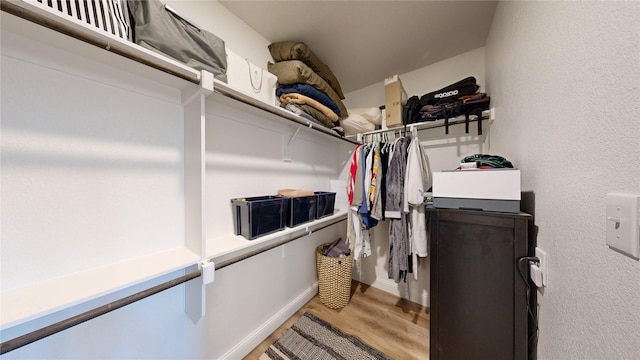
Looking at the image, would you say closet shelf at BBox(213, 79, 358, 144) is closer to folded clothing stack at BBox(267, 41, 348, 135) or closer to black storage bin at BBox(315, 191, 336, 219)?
folded clothing stack at BBox(267, 41, 348, 135)

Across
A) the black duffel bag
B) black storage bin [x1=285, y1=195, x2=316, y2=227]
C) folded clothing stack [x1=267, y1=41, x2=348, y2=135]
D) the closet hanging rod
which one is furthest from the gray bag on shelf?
the black duffel bag

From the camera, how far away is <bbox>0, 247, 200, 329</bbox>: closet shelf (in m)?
0.54

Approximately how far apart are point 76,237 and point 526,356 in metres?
1.77

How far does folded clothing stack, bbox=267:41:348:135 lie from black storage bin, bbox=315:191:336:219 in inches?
25.0

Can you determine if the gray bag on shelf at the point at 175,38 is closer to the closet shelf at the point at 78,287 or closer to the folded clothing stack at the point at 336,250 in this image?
the closet shelf at the point at 78,287

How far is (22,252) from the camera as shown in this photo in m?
0.64

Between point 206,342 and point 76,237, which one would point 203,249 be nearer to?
point 76,237

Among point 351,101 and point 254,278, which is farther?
point 351,101

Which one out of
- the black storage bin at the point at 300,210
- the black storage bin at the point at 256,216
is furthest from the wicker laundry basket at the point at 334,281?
the black storage bin at the point at 256,216

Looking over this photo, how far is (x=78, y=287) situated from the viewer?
0.64 metres

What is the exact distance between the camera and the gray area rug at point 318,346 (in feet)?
4.28

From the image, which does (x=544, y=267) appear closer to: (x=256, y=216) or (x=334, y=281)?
(x=256, y=216)

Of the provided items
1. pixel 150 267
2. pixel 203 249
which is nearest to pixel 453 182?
pixel 203 249

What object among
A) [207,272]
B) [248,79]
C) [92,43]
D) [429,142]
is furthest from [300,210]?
[429,142]
